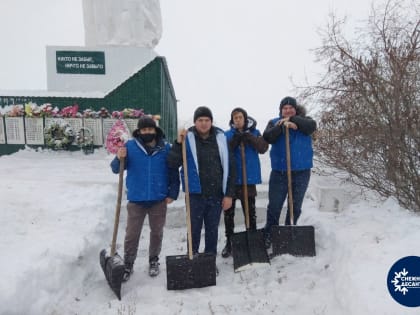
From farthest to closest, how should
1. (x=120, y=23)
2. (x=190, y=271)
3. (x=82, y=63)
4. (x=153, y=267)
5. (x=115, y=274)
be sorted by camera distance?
(x=120, y=23) → (x=82, y=63) → (x=153, y=267) → (x=190, y=271) → (x=115, y=274)

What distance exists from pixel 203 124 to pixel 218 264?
1.65 m

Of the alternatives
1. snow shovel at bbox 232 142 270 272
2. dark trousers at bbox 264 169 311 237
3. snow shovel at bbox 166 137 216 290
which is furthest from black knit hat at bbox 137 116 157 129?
dark trousers at bbox 264 169 311 237

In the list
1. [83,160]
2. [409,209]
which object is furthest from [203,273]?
[83,160]

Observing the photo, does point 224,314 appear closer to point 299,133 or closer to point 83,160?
point 299,133

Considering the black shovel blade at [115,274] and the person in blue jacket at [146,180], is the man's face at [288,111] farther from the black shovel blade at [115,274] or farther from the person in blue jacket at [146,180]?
the black shovel blade at [115,274]

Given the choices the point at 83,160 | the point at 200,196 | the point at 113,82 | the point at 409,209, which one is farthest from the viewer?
the point at 113,82

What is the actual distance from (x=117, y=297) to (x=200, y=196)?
1.27 metres

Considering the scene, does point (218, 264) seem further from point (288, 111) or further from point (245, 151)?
point (288, 111)

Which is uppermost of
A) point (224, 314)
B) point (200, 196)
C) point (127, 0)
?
point (127, 0)

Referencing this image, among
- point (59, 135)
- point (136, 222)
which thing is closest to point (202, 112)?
point (136, 222)

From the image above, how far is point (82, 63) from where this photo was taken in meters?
10.9

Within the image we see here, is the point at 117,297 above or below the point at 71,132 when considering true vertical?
below

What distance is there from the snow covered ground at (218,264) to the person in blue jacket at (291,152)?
580 millimetres

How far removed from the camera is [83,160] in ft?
28.5
